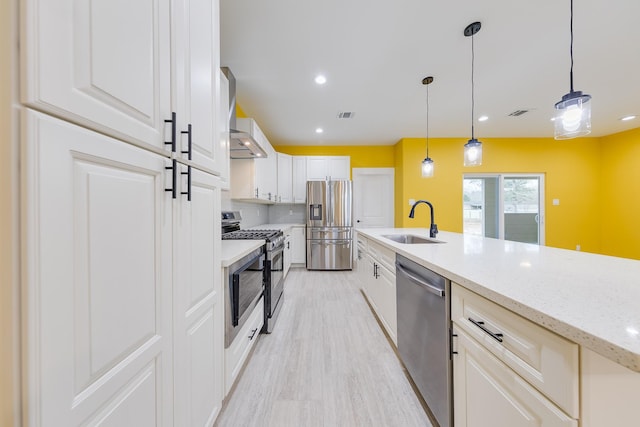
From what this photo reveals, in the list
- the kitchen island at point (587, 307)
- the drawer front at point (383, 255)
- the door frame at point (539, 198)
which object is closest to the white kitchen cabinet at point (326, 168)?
the door frame at point (539, 198)

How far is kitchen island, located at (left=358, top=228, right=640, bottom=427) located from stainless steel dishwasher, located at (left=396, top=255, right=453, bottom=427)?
0.10 m

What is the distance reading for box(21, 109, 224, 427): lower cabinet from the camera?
0.43 metres

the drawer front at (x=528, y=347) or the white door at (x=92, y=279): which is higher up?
the white door at (x=92, y=279)

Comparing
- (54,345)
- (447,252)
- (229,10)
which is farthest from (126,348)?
(229,10)

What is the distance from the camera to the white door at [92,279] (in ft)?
1.41

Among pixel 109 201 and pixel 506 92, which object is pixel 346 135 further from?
pixel 109 201

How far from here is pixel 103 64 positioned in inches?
21.9

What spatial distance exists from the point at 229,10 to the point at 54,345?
2246 millimetres

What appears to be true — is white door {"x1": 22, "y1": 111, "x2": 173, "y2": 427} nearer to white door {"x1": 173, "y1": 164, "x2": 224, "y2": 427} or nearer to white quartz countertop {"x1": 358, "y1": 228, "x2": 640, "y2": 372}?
white door {"x1": 173, "y1": 164, "x2": 224, "y2": 427}

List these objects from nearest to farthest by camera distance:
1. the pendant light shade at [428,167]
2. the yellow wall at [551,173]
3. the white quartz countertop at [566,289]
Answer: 1. the white quartz countertop at [566,289]
2. the pendant light shade at [428,167]
3. the yellow wall at [551,173]

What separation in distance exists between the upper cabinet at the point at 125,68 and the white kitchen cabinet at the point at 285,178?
3922mm

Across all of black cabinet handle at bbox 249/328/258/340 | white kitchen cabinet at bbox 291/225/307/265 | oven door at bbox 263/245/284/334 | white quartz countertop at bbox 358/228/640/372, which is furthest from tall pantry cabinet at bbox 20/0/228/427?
white kitchen cabinet at bbox 291/225/307/265

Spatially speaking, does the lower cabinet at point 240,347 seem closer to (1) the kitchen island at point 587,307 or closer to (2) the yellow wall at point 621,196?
(1) the kitchen island at point 587,307

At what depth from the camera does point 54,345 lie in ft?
1.48
